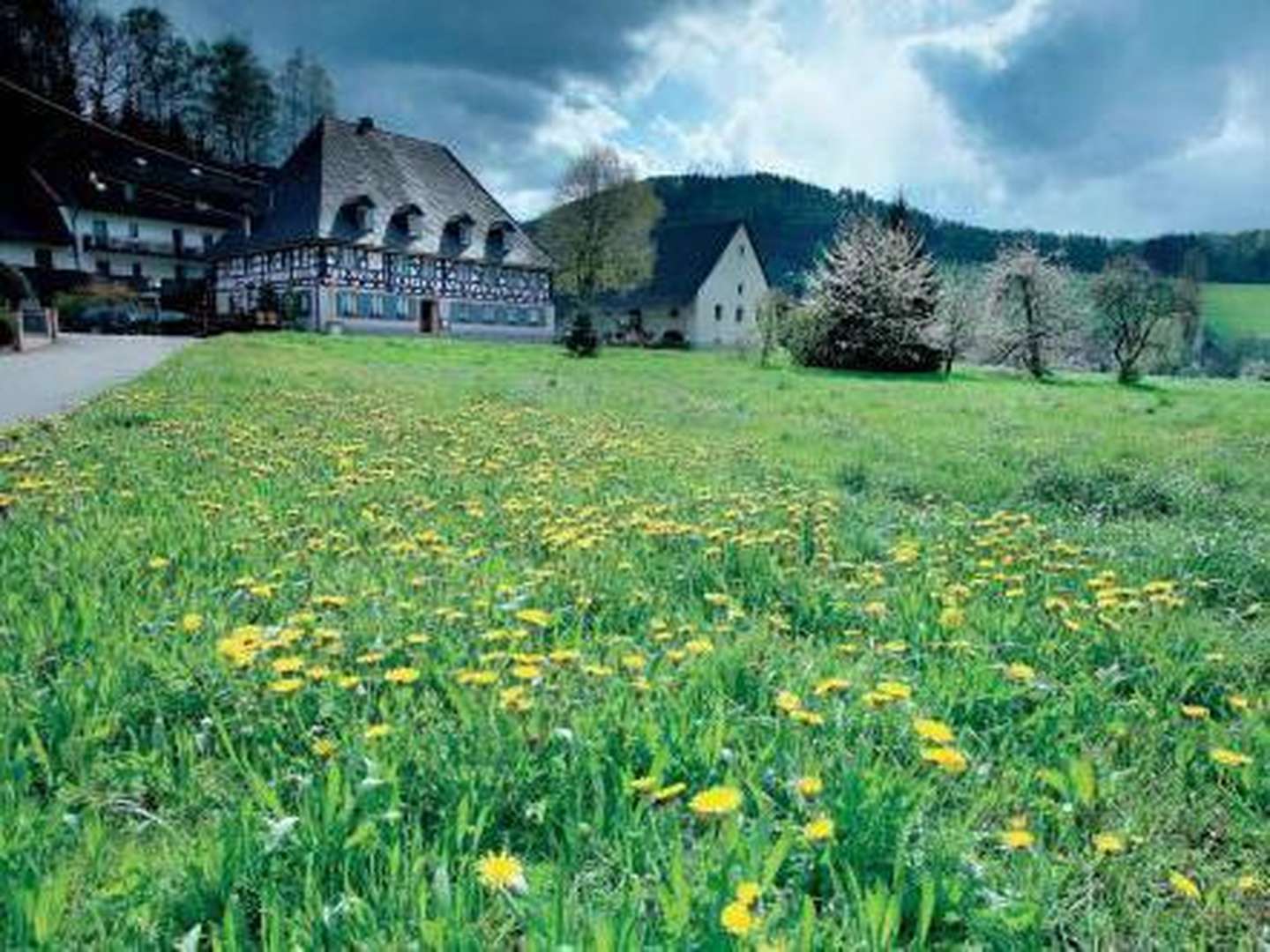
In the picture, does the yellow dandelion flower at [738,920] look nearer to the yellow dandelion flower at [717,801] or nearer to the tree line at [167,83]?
the yellow dandelion flower at [717,801]

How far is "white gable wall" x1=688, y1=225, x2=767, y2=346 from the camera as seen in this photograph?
7144 centimetres

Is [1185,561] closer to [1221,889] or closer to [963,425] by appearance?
[1221,889]

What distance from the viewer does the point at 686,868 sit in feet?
7.27

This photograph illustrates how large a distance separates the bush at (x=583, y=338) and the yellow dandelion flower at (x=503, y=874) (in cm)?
3804

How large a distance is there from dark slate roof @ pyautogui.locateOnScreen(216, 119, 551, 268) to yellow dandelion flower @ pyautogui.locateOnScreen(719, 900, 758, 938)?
2086 inches

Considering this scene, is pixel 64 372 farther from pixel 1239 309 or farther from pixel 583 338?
pixel 1239 309

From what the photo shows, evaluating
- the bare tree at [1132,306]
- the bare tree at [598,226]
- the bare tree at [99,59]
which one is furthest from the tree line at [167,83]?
the bare tree at [1132,306]

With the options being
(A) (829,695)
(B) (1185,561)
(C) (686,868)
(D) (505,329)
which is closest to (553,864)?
(C) (686,868)

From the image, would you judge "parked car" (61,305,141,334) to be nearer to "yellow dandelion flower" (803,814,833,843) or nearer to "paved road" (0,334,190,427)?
"paved road" (0,334,190,427)

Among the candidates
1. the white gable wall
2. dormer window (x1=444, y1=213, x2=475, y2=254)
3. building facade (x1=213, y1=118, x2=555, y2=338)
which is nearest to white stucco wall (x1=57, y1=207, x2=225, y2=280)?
building facade (x1=213, y1=118, x2=555, y2=338)

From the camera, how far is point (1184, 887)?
82.4 inches

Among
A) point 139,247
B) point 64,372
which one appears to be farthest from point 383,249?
point 64,372

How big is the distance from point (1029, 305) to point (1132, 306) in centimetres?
421

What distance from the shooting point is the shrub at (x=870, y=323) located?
38.5m
